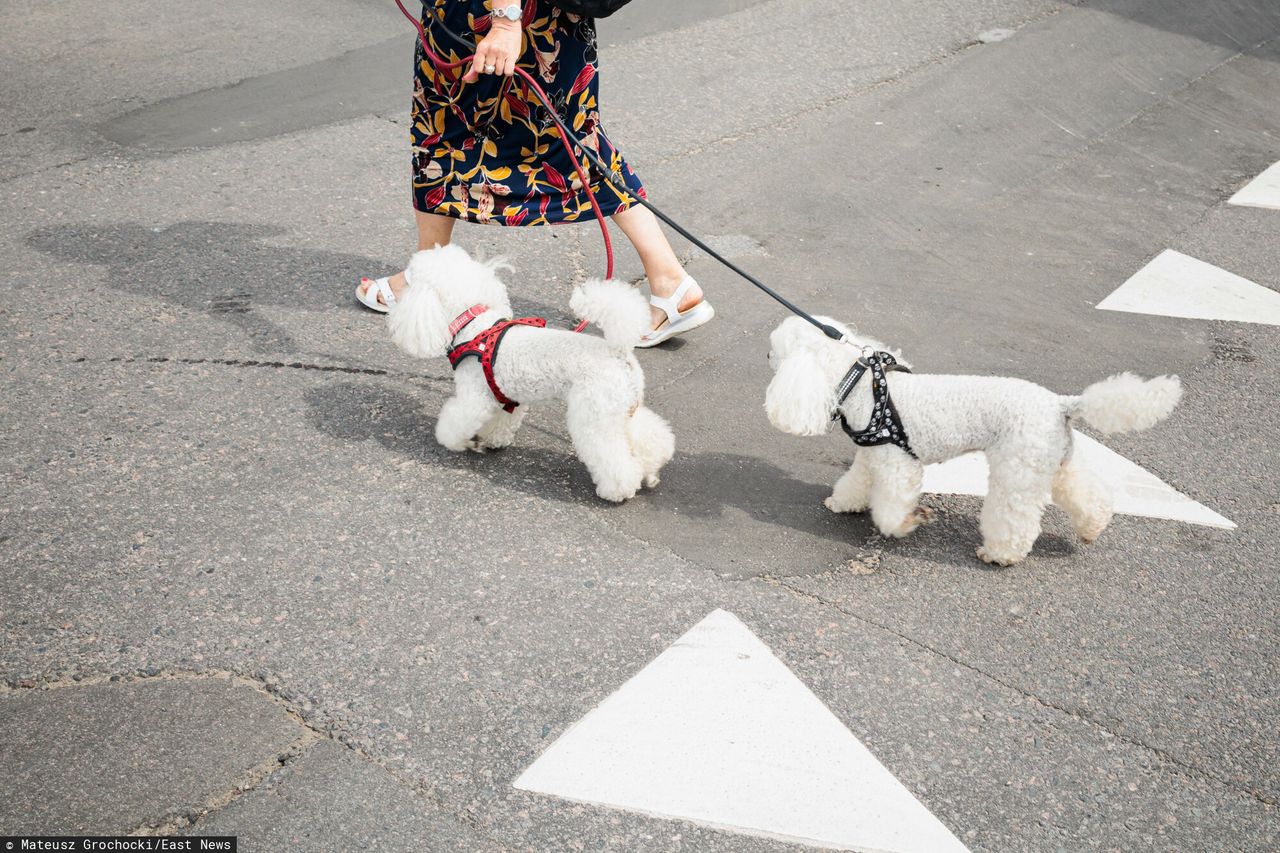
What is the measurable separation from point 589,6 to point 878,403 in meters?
1.73

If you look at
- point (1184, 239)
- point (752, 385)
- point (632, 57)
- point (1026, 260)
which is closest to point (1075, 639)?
point (752, 385)

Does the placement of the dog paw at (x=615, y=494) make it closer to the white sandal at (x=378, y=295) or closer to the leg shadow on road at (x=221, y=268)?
the leg shadow on road at (x=221, y=268)

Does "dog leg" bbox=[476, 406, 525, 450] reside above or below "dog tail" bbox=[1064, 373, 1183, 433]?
below

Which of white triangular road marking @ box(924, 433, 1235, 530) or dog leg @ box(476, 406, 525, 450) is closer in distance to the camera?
white triangular road marking @ box(924, 433, 1235, 530)

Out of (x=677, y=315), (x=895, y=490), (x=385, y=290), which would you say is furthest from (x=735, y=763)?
(x=385, y=290)

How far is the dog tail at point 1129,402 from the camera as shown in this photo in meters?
2.89

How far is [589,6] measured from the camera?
11.9 ft

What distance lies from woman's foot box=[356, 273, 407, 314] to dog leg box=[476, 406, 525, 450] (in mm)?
1056

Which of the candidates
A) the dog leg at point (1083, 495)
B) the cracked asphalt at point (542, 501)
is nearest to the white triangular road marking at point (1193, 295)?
the cracked asphalt at point (542, 501)

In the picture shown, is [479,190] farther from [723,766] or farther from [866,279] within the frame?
[723,766]

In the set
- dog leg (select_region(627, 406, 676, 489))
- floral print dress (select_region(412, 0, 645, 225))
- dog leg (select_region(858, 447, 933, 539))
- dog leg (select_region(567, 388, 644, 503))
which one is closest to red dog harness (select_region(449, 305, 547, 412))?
dog leg (select_region(567, 388, 644, 503))

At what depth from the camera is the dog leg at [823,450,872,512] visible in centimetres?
342

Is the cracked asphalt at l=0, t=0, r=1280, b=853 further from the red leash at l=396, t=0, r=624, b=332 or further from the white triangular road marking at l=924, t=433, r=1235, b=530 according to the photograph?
the red leash at l=396, t=0, r=624, b=332

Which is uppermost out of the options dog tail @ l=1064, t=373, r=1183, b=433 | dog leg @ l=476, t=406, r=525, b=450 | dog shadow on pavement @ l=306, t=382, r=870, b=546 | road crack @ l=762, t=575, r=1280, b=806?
dog tail @ l=1064, t=373, r=1183, b=433
